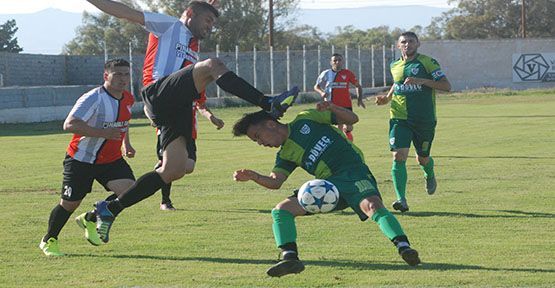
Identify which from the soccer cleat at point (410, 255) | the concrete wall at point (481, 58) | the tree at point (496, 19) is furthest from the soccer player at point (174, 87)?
the tree at point (496, 19)

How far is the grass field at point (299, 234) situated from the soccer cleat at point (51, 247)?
122 mm

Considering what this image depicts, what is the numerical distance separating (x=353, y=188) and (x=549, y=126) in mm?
21399

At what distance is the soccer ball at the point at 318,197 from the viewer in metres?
7.92

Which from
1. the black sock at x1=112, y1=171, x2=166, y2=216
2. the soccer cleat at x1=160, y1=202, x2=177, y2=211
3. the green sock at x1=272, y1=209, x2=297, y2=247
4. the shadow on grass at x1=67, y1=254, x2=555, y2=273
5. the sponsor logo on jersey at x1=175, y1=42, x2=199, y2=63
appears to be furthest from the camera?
the soccer cleat at x1=160, y1=202, x2=177, y2=211

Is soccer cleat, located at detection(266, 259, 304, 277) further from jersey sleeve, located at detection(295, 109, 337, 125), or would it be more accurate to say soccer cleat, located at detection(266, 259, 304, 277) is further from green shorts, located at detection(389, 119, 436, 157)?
green shorts, located at detection(389, 119, 436, 157)

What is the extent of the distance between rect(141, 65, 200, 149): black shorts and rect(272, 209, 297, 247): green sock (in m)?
1.42

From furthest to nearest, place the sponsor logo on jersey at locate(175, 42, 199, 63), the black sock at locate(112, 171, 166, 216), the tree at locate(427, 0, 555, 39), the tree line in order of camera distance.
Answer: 1. the tree at locate(427, 0, 555, 39)
2. the tree line
3. the sponsor logo on jersey at locate(175, 42, 199, 63)
4. the black sock at locate(112, 171, 166, 216)

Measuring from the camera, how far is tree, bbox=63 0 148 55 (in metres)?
77.5

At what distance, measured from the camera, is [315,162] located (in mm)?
8258

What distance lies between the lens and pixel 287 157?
8.38m

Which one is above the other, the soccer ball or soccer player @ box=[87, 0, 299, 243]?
soccer player @ box=[87, 0, 299, 243]

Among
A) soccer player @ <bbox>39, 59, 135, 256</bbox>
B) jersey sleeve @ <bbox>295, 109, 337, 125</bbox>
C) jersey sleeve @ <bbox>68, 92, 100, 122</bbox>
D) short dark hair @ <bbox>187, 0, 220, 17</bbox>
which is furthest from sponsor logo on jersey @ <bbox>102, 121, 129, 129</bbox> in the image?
jersey sleeve @ <bbox>295, 109, 337, 125</bbox>

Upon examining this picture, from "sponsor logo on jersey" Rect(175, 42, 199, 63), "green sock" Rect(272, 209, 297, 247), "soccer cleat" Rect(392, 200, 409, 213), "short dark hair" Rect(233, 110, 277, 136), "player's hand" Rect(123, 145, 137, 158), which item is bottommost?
"soccer cleat" Rect(392, 200, 409, 213)

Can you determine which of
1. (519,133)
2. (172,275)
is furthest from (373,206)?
(519,133)
